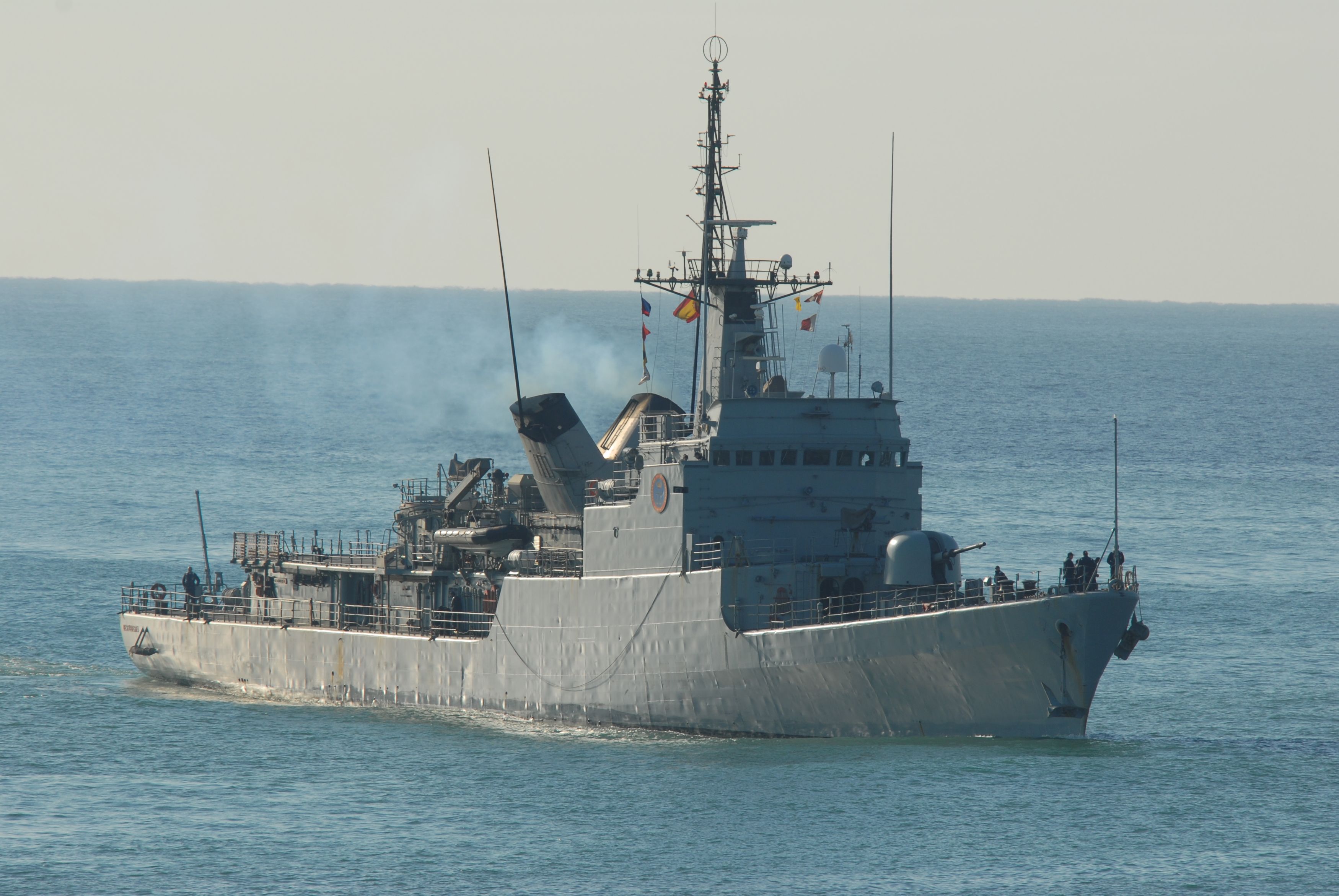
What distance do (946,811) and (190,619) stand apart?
23.0 meters

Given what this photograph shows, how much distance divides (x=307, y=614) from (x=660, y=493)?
13493mm

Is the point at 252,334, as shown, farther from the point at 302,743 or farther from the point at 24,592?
the point at 302,743

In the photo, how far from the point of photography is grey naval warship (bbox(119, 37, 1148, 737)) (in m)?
29.5

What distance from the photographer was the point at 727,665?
103 ft

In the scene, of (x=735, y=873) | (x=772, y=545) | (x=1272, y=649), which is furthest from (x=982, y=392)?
(x=735, y=873)

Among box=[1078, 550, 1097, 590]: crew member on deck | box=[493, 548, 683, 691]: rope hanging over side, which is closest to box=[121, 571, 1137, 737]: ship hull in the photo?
box=[493, 548, 683, 691]: rope hanging over side

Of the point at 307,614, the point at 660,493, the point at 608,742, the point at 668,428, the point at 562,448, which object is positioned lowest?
the point at 608,742

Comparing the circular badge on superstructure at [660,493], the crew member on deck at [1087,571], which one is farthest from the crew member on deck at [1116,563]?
the circular badge on superstructure at [660,493]

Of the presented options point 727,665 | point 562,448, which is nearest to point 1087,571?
point 727,665

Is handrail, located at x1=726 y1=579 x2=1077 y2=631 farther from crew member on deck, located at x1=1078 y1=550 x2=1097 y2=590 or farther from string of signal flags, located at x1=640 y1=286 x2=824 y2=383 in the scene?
string of signal flags, located at x1=640 y1=286 x2=824 y2=383

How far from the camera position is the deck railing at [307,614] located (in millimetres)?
38219

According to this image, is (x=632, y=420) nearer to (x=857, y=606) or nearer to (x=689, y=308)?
(x=689, y=308)

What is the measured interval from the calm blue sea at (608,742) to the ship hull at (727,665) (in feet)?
1.94

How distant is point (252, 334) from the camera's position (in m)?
146
